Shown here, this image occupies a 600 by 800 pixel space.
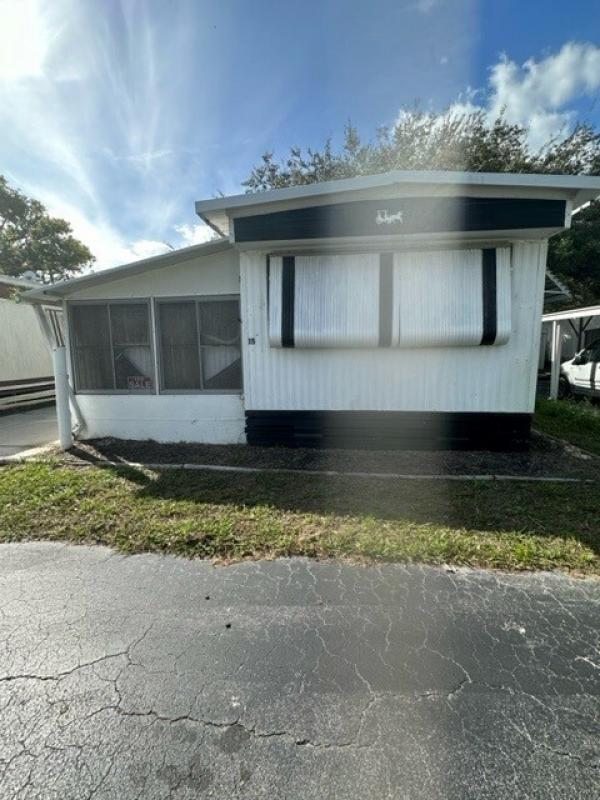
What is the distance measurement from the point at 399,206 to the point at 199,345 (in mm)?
3471

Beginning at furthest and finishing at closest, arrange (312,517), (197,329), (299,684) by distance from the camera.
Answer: (197,329) → (312,517) → (299,684)

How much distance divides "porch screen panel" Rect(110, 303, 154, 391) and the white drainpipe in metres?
0.74

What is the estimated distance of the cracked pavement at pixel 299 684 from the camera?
1.45m

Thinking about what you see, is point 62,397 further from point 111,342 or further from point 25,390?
point 25,390

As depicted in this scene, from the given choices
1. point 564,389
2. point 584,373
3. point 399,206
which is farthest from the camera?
point 564,389

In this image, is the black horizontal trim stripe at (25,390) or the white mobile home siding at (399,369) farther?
the black horizontal trim stripe at (25,390)

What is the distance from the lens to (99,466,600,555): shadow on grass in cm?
340

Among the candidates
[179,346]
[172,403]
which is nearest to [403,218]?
[179,346]

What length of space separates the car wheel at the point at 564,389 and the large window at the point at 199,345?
1060 centimetres

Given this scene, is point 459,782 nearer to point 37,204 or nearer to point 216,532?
point 216,532

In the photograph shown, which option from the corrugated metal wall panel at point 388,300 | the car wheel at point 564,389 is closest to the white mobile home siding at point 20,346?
the corrugated metal wall panel at point 388,300

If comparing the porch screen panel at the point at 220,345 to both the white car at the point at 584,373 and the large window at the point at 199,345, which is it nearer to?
the large window at the point at 199,345

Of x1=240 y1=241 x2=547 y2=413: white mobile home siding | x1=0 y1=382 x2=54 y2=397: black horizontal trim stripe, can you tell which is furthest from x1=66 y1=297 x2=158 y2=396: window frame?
x1=0 y1=382 x2=54 y2=397: black horizontal trim stripe

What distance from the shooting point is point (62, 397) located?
5.93m
